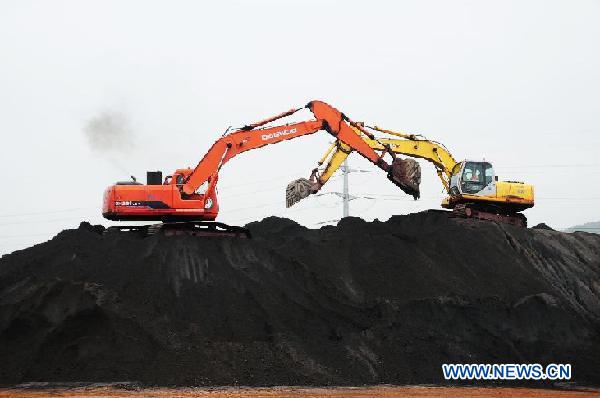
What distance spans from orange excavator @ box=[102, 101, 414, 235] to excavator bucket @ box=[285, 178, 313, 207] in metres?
1.67

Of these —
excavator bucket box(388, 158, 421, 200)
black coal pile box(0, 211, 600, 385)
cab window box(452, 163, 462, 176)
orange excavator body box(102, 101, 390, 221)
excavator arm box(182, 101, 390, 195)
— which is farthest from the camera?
cab window box(452, 163, 462, 176)

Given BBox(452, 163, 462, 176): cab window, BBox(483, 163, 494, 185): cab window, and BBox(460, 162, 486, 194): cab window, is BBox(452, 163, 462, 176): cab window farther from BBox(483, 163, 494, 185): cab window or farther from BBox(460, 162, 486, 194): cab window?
BBox(483, 163, 494, 185): cab window

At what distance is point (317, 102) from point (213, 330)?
930 centimetres

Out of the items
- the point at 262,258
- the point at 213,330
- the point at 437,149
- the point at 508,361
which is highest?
the point at 437,149

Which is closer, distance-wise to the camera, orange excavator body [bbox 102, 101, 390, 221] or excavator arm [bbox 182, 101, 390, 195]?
orange excavator body [bbox 102, 101, 390, 221]

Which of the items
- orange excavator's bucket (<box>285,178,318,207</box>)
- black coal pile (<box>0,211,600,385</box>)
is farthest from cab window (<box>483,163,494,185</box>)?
orange excavator's bucket (<box>285,178,318,207</box>)

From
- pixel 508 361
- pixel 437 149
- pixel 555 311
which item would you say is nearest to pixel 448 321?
pixel 508 361

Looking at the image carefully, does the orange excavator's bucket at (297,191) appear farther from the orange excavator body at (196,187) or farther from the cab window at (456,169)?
the cab window at (456,169)

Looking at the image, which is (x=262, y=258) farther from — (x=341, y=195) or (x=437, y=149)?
(x=341, y=195)

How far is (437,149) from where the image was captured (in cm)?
2811

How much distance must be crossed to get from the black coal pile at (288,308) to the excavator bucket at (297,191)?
1.40 metres

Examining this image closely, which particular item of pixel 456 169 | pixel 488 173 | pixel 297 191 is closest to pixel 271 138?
pixel 297 191

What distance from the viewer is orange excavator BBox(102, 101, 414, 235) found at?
837 inches

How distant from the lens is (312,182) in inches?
963
